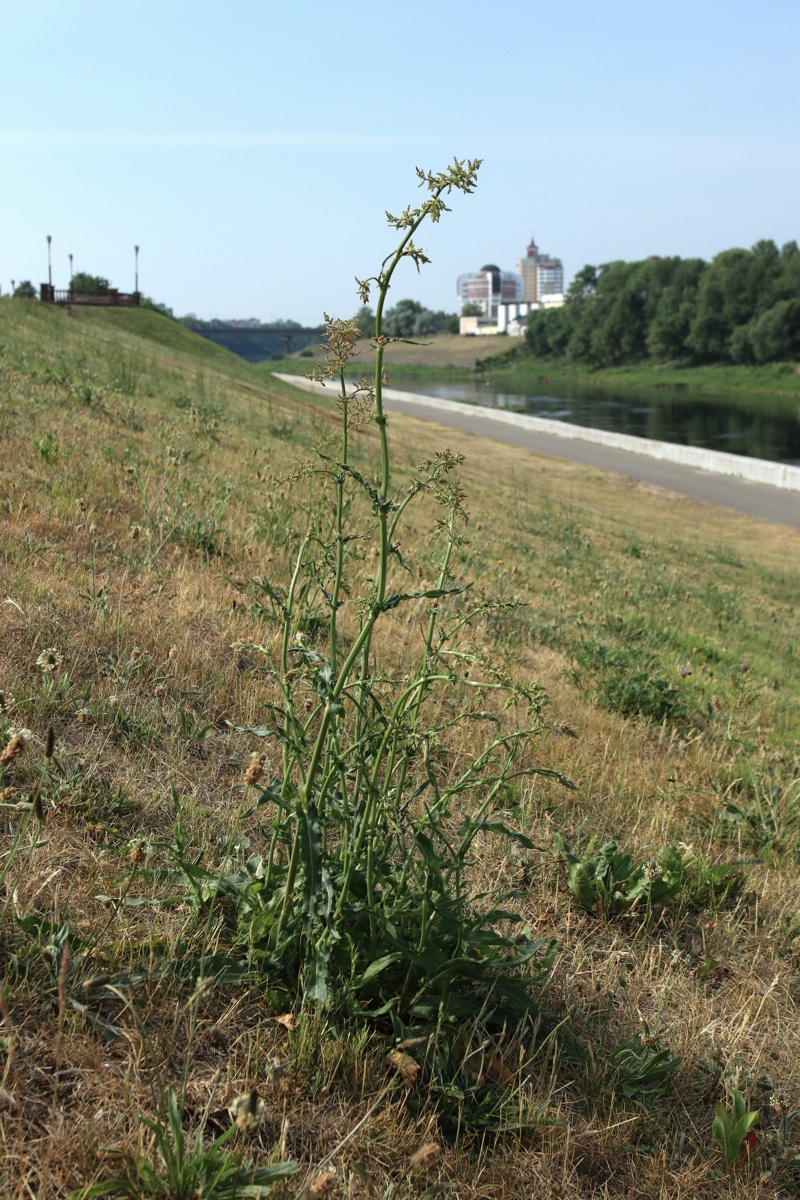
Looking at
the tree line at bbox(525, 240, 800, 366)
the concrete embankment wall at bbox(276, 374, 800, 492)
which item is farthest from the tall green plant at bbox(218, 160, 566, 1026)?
the tree line at bbox(525, 240, 800, 366)

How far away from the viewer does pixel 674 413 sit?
66.3 metres

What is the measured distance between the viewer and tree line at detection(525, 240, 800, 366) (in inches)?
3480

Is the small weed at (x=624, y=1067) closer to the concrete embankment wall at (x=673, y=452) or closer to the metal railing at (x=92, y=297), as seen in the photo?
the concrete embankment wall at (x=673, y=452)

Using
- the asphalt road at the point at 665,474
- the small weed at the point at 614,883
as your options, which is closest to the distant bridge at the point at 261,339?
the asphalt road at the point at 665,474

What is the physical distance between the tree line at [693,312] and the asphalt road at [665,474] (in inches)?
1885

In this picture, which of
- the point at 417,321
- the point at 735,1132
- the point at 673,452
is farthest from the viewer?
the point at 417,321

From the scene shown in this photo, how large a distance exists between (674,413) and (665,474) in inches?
1391

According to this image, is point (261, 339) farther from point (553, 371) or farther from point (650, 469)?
point (650, 469)

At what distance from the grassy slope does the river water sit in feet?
126

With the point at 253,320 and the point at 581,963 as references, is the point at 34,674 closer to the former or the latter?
the point at 581,963

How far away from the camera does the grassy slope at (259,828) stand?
206 centimetres

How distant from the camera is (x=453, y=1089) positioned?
212cm

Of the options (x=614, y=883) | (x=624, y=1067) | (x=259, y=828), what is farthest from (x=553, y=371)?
(x=624, y=1067)

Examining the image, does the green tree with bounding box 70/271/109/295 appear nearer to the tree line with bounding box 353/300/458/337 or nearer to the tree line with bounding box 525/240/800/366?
the tree line with bounding box 525/240/800/366
